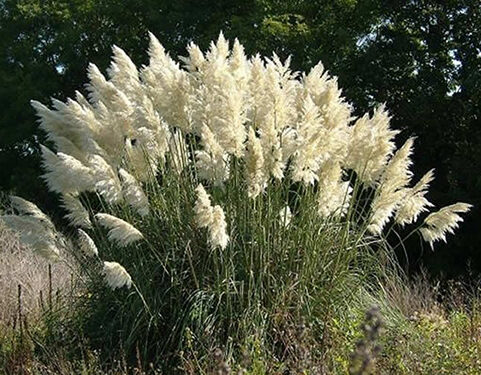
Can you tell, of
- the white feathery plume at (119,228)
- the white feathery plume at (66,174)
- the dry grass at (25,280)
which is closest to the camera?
the white feathery plume at (119,228)

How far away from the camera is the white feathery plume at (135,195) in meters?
5.19

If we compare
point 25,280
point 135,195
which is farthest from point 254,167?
point 25,280

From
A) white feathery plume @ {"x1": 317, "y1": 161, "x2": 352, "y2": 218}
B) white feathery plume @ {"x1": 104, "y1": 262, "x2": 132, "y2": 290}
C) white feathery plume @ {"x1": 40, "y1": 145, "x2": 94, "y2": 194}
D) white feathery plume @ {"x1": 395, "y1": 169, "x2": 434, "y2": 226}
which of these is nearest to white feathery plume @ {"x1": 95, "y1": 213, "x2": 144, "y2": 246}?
white feathery plume @ {"x1": 104, "y1": 262, "x2": 132, "y2": 290}

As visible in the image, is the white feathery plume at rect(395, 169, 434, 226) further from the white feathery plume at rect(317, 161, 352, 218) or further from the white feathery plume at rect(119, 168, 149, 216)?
the white feathery plume at rect(119, 168, 149, 216)

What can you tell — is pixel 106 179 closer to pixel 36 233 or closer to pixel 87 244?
pixel 87 244

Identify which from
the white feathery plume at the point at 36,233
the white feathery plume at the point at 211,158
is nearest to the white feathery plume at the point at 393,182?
the white feathery plume at the point at 211,158

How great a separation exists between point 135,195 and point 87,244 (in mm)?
701

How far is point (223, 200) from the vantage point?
5.57 meters

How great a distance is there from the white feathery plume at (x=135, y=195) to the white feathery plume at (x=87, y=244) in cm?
51

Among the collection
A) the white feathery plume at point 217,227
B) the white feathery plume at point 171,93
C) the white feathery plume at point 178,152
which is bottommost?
the white feathery plume at point 217,227

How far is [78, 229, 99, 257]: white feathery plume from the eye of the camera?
5555 millimetres

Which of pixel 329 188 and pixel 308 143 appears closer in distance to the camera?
pixel 308 143

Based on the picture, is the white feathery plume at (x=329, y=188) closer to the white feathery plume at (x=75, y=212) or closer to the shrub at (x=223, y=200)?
the shrub at (x=223, y=200)

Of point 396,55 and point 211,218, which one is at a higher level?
point 396,55
